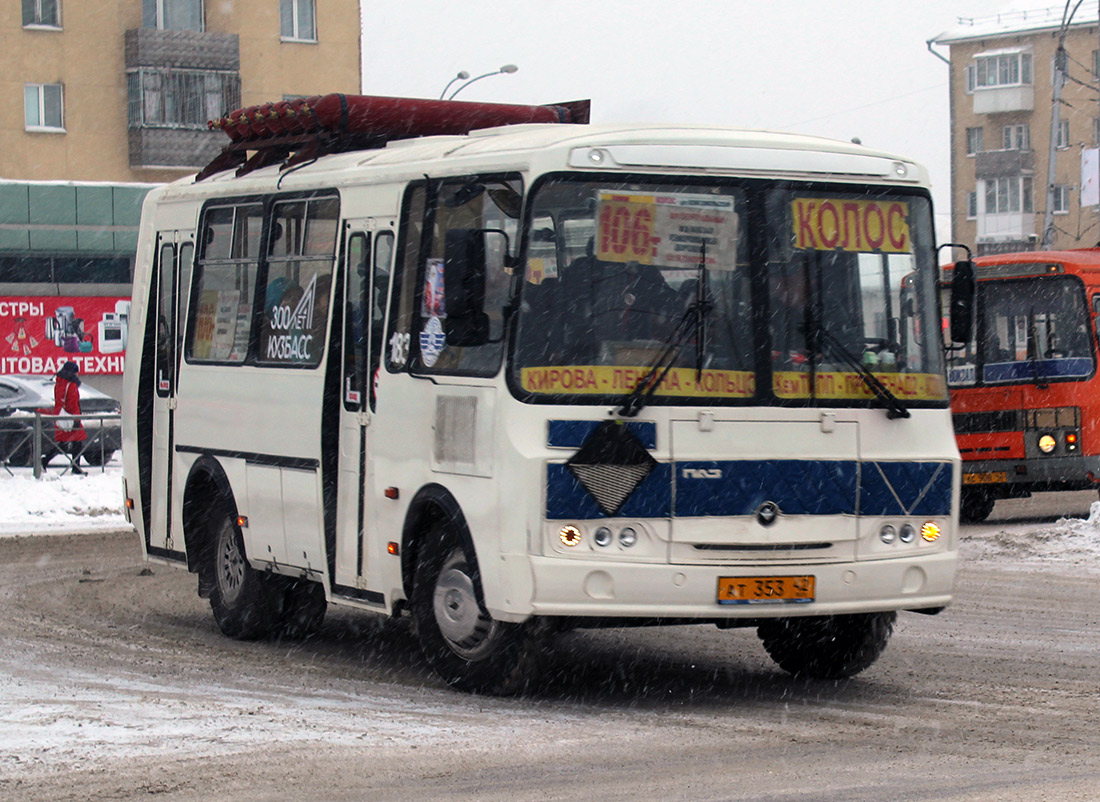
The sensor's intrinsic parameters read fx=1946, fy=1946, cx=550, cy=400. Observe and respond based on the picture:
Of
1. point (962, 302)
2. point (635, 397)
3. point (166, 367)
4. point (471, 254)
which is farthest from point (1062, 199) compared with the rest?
point (471, 254)

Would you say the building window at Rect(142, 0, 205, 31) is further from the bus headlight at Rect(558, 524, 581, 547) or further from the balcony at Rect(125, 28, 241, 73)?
the bus headlight at Rect(558, 524, 581, 547)

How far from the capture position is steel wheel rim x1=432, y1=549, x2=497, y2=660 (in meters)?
9.60

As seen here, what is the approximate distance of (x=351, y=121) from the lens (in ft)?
39.7

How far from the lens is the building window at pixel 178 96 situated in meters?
52.8

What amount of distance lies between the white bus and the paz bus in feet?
34.2

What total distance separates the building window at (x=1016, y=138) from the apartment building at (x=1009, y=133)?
1.8 inches

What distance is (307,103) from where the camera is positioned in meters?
12.2

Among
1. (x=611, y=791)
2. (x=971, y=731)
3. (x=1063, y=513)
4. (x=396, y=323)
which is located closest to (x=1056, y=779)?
(x=971, y=731)

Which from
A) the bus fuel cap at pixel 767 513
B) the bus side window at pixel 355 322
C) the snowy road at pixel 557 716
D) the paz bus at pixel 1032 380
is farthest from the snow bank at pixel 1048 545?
the bus side window at pixel 355 322

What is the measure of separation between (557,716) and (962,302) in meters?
3.27

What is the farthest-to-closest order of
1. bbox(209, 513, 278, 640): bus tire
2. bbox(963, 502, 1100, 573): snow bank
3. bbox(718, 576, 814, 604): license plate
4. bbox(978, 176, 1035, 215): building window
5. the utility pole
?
bbox(978, 176, 1035, 215): building window → the utility pole → bbox(963, 502, 1100, 573): snow bank → bbox(209, 513, 278, 640): bus tire → bbox(718, 576, 814, 604): license plate

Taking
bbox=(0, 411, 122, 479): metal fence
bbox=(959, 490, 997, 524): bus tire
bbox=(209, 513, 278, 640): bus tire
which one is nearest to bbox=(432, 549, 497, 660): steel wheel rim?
bbox=(209, 513, 278, 640): bus tire

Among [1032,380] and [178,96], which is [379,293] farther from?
[178,96]

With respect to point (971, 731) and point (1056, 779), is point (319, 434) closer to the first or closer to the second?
point (971, 731)
